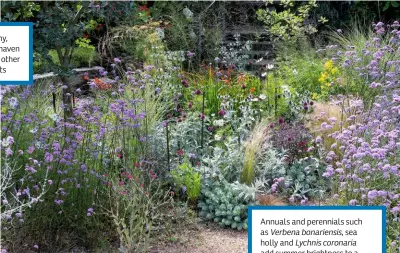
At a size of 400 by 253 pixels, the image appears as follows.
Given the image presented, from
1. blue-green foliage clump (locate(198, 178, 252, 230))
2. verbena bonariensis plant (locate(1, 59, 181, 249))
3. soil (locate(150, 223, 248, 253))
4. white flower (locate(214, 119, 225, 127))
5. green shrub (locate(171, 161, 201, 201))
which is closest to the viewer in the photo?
verbena bonariensis plant (locate(1, 59, 181, 249))

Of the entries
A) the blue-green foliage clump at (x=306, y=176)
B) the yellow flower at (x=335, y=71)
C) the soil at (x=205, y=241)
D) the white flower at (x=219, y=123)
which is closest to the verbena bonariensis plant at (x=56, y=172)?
the soil at (x=205, y=241)

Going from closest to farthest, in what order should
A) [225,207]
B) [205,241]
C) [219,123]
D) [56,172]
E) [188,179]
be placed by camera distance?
[56,172] → [205,241] → [225,207] → [188,179] → [219,123]

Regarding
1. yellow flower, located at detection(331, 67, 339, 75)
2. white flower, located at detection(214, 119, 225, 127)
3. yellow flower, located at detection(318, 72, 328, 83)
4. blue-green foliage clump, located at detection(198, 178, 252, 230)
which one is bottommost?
blue-green foliage clump, located at detection(198, 178, 252, 230)

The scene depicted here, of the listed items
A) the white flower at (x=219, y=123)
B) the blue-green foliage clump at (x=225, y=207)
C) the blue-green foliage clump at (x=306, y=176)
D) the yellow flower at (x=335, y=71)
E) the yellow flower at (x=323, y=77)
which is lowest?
the blue-green foliage clump at (x=225, y=207)

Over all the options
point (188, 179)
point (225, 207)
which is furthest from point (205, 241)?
point (188, 179)

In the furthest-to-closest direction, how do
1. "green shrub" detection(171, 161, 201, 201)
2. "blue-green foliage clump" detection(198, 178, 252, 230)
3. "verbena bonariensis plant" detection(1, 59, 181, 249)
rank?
"green shrub" detection(171, 161, 201, 201)
"blue-green foliage clump" detection(198, 178, 252, 230)
"verbena bonariensis plant" detection(1, 59, 181, 249)

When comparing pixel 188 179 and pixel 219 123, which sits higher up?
pixel 219 123

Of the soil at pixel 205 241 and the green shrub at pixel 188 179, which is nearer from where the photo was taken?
the soil at pixel 205 241

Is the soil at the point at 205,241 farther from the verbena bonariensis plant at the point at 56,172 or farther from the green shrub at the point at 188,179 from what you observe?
the verbena bonariensis plant at the point at 56,172

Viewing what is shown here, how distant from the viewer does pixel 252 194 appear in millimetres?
5164

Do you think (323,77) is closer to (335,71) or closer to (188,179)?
(335,71)

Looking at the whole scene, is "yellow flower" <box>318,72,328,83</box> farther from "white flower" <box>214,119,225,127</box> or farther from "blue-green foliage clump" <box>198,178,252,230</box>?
"blue-green foliage clump" <box>198,178,252,230</box>

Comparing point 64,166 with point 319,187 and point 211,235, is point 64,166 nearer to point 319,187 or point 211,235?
point 211,235

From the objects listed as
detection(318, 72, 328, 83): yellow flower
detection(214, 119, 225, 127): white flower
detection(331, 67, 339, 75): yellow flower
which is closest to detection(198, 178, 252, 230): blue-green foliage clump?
detection(214, 119, 225, 127): white flower
